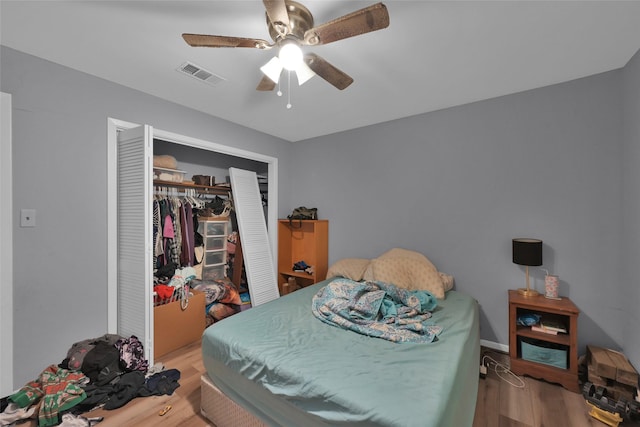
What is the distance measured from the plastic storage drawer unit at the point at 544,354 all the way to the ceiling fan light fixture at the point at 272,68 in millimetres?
2851

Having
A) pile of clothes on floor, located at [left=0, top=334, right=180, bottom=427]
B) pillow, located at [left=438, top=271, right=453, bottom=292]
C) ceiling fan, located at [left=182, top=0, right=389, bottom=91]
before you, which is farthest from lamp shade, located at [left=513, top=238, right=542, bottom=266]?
pile of clothes on floor, located at [left=0, top=334, right=180, bottom=427]

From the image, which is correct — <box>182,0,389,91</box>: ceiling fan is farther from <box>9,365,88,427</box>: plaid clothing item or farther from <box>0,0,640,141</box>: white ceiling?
<box>9,365,88,427</box>: plaid clothing item

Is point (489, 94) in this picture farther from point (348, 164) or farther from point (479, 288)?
point (479, 288)

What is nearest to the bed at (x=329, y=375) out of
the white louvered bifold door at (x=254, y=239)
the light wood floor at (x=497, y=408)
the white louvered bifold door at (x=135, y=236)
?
the light wood floor at (x=497, y=408)

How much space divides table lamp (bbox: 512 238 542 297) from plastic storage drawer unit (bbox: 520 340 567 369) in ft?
1.32

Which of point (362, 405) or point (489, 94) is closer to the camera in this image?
point (362, 405)

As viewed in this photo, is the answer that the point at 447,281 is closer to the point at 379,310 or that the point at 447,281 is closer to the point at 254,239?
the point at 379,310

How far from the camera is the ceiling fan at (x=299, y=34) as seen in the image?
1.17 m

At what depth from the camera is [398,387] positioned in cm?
120

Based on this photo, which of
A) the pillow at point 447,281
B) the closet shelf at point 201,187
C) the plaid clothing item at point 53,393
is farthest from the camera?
the closet shelf at point 201,187

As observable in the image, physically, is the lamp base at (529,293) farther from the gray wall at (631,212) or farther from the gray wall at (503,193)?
the gray wall at (631,212)

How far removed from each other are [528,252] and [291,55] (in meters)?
2.38

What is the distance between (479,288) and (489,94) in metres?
1.91

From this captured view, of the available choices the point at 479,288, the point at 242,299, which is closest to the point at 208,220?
the point at 242,299
